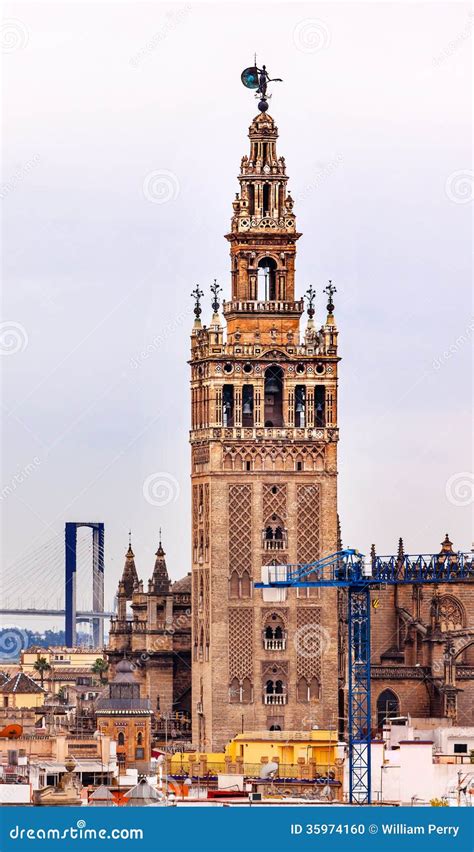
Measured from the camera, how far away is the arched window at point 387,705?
7667 inches

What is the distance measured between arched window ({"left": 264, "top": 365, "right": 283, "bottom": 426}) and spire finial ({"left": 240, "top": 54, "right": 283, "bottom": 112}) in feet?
40.6

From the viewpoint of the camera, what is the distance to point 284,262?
19138 centimetres

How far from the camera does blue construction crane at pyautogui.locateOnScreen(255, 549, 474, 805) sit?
6870 inches

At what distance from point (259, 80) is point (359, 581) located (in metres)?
27.9

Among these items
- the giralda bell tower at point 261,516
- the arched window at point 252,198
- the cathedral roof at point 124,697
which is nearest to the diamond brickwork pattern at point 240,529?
the giralda bell tower at point 261,516

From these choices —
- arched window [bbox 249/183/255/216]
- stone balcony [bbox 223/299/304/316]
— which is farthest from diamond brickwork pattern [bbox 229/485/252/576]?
arched window [bbox 249/183/255/216]

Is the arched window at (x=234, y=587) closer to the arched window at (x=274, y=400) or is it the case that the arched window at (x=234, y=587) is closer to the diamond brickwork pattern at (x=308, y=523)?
the diamond brickwork pattern at (x=308, y=523)

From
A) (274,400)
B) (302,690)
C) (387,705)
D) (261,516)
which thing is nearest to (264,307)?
(274,400)

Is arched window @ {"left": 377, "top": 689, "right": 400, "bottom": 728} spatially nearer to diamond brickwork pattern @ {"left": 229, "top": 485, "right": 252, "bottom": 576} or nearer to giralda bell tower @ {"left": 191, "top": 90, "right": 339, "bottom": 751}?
giralda bell tower @ {"left": 191, "top": 90, "right": 339, "bottom": 751}

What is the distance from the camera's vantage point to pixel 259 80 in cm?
19175

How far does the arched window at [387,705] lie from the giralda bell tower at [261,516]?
678cm
